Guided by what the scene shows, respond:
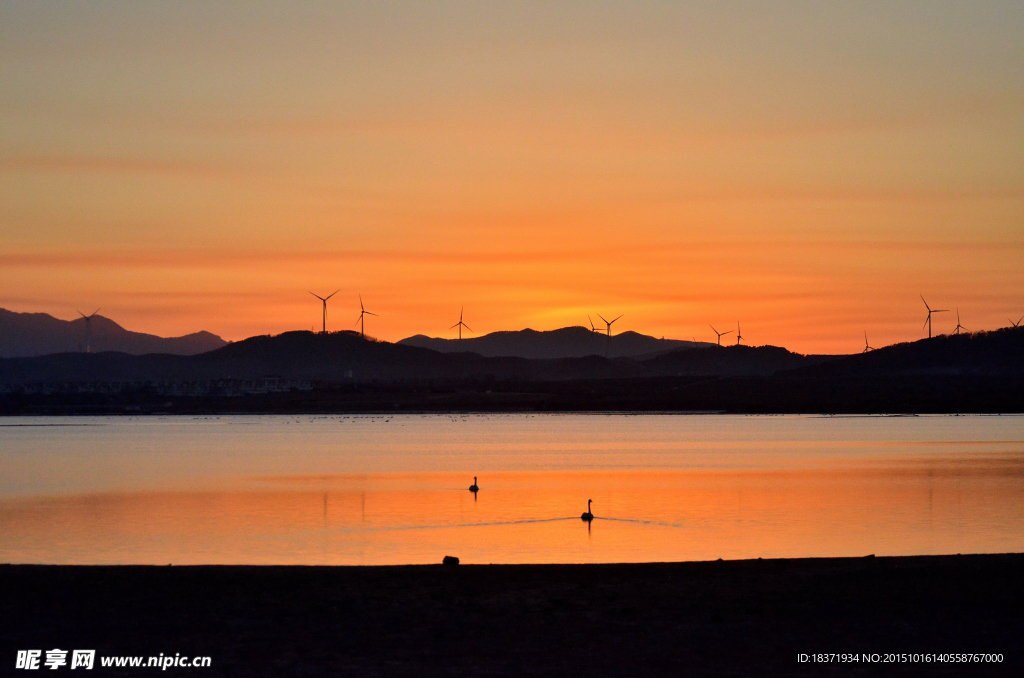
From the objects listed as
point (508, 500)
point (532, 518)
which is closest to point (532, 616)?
point (532, 518)

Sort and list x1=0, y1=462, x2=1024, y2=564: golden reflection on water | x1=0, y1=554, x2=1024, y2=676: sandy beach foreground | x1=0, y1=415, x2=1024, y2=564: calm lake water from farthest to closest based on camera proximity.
Result: x1=0, y1=415, x2=1024, y2=564: calm lake water < x1=0, y1=462, x2=1024, y2=564: golden reflection on water < x1=0, y1=554, x2=1024, y2=676: sandy beach foreground

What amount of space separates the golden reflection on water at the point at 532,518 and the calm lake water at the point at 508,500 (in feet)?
0.30

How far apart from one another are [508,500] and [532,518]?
556 cm

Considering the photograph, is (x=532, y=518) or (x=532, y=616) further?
(x=532, y=518)

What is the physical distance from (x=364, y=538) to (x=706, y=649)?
51.2 ft

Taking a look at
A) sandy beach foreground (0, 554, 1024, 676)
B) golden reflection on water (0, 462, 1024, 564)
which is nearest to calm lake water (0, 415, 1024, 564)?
golden reflection on water (0, 462, 1024, 564)

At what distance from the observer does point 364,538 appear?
2742cm

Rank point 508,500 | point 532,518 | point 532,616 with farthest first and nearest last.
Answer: point 508,500, point 532,518, point 532,616

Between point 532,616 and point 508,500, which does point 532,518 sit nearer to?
point 508,500

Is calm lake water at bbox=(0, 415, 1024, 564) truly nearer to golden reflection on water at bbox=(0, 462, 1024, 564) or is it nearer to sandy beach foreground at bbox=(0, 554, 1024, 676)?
golden reflection on water at bbox=(0, 462, 1024, 564)

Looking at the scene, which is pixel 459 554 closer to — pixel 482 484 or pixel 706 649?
pixel 706 649

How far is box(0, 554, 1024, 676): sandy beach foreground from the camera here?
12.6 meters

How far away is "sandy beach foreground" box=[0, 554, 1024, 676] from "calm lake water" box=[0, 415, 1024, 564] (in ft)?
16.2

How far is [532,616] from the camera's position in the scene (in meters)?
15.1
